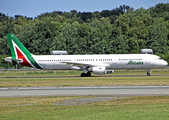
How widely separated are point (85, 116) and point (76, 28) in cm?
9498

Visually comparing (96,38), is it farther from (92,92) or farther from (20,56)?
(92,92)

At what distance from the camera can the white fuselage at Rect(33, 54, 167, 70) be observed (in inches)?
2133

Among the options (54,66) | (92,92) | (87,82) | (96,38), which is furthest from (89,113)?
(96,38)

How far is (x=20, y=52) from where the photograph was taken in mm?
57188

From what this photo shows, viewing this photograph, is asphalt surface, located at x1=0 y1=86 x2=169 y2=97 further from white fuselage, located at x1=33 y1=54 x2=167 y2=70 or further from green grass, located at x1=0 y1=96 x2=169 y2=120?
white fuselage, located at x1=33 y1=54 x2=167 y2=70

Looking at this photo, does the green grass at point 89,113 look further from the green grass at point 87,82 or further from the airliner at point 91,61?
the airliner at point 91,61

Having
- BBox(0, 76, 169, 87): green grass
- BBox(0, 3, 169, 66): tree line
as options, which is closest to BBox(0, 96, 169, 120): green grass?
BBox(0, 76, 169, 87): green grass

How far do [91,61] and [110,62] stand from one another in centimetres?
333

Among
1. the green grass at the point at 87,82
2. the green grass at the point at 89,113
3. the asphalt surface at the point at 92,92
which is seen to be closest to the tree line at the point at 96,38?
the green grass at the point at 87,82

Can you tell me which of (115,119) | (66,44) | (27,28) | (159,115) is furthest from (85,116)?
(27,28)

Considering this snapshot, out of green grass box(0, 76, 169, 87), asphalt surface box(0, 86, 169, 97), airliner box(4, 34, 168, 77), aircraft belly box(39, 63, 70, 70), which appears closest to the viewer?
asphalt surface box(0, 86, 169, 97)

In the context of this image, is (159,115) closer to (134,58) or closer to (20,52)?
(134,58)

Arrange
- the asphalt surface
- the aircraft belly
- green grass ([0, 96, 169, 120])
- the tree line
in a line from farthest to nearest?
the tree line → the aircraft belly → the asphalt surface → green grass ([0, 96, 169, 120])

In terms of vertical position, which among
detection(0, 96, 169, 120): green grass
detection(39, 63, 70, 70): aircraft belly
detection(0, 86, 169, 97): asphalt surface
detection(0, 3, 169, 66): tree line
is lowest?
detection(0, 96, 169, 120): green grass
